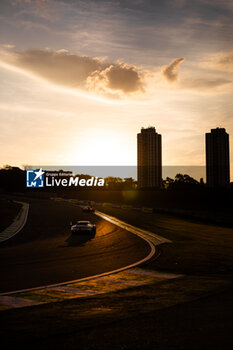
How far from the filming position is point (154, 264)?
48.8ft

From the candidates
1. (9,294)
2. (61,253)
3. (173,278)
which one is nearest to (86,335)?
(9,294)

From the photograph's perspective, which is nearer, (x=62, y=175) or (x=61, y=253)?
(x=61, y=253)

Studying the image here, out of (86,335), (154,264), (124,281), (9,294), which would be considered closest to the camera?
(86,335)

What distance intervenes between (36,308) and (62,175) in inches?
5056

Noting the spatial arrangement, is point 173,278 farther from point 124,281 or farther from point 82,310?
point 82,310

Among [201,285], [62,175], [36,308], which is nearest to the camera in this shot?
[36,308]

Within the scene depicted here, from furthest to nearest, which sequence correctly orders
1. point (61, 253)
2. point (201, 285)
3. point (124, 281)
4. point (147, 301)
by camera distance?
point (61, 253) → point (124, 281) → point (201, 285) → point (147, 301)

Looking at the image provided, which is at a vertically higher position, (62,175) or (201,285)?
(62,175)

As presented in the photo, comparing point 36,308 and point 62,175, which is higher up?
point 62,175

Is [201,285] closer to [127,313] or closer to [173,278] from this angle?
[173,278]

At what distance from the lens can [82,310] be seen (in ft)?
25.2

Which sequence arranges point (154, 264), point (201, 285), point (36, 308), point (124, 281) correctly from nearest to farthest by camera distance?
point (36, 308) → point (201, 285) → point (124, 281) → point (154, 264)

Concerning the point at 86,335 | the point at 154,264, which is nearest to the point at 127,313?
the point at 86,335

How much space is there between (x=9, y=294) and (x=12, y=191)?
504ft
